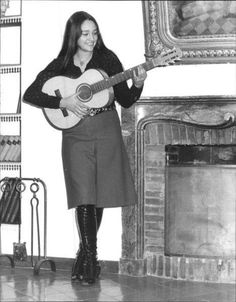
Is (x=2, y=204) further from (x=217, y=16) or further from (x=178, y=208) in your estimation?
(x=217, y=16)

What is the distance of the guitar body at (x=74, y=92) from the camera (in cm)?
343

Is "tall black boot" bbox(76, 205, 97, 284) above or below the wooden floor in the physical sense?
above

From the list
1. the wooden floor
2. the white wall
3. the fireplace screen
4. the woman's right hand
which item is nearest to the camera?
the wooden floor

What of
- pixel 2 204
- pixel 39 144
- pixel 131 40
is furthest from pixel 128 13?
pixel 2 204

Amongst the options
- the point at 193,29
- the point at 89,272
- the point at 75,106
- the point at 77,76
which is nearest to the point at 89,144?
the point at 75,106

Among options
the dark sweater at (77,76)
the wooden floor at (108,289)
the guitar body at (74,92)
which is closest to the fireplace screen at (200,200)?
the wooden floor at (108,289)

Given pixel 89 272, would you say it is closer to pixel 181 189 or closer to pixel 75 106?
pixel 181 189

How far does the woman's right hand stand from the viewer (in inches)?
135

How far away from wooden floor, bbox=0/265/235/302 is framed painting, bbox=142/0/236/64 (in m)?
1.29

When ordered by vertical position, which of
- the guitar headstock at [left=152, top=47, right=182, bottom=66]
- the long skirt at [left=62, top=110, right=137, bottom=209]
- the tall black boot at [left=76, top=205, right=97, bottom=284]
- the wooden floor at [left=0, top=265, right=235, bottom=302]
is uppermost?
the guitar headstock at [left=152, top=47, right=182, bottom=66]

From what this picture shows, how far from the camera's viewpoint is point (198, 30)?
360 cm

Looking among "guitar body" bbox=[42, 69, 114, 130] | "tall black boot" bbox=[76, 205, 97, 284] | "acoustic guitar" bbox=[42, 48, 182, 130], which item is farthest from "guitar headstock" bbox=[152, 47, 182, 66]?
"tall black boot" bbox=[76, 205, 97, 284]

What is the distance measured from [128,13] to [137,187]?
1061 mm

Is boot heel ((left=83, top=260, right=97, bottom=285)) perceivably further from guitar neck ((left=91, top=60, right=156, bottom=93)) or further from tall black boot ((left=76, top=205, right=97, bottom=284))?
guitar neck ((left=91, top=60, right=156, bottom=93))
